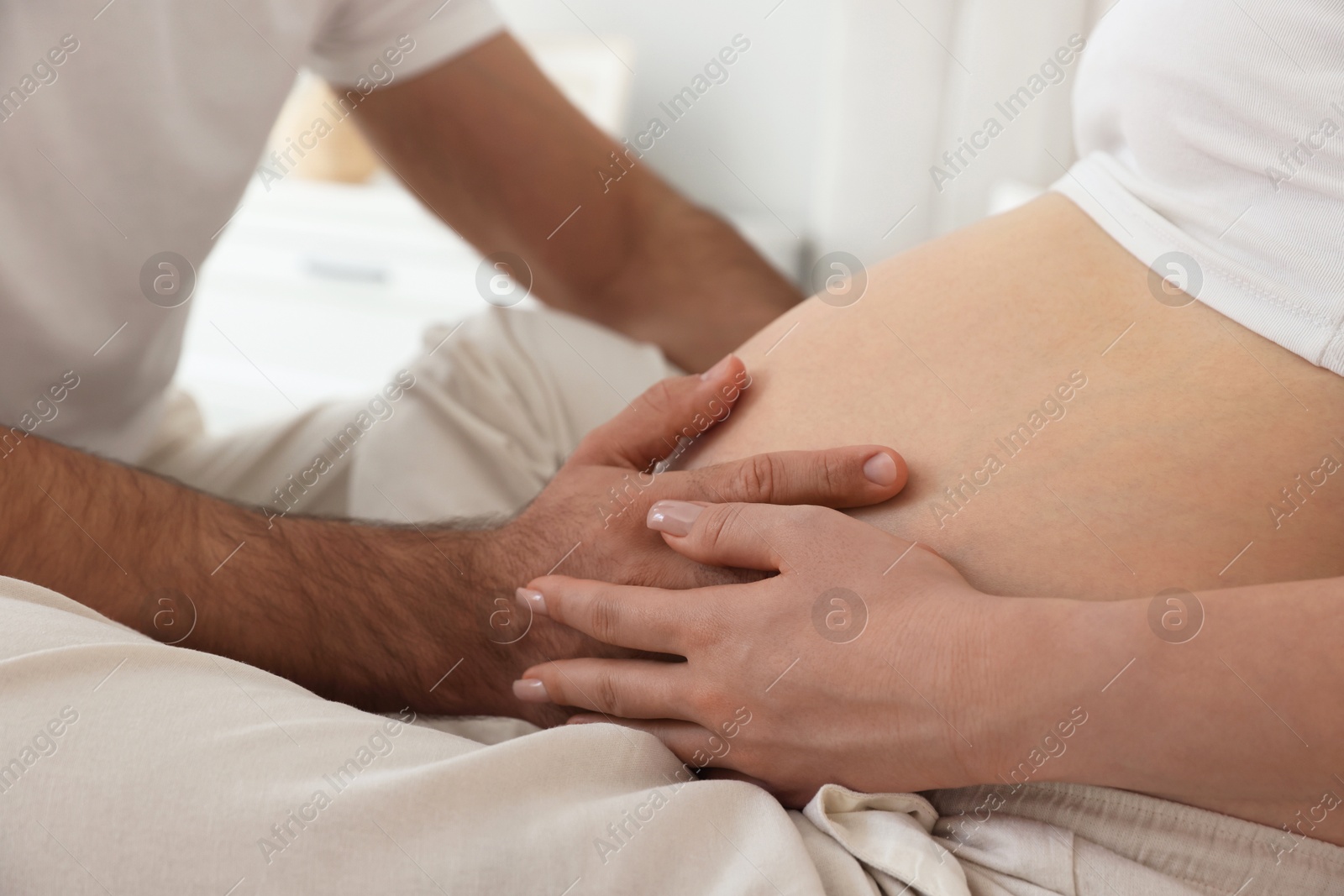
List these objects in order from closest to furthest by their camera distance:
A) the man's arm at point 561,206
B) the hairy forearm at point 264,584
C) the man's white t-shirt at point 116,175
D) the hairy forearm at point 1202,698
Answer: the hairy forearm at point 1202,698
the hairy forearm at point 264,584
the man's white t-shirt at point 116,175
the man's arm at point 561,206

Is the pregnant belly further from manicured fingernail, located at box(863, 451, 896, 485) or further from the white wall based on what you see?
the white wall

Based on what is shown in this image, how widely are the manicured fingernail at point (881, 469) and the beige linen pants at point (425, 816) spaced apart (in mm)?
183

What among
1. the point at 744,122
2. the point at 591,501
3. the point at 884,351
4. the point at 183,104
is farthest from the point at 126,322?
the point at 744,122

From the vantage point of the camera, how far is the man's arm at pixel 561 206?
46.8 inches

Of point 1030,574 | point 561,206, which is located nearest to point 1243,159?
point 1030,574

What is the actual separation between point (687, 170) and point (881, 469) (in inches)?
79.7

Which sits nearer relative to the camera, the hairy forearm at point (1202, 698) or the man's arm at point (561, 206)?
the hairy forearm at point (1202, 698)

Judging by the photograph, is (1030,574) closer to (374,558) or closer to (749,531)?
(749,531)

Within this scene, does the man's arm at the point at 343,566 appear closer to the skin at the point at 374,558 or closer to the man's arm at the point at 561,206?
the skin at the point at 374,558

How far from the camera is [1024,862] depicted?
478mm

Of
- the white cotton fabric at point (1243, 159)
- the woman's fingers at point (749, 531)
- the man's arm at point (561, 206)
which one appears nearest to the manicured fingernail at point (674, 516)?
the woman's fingers at point (749, 531)

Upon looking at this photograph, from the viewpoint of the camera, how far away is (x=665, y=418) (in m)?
0.70

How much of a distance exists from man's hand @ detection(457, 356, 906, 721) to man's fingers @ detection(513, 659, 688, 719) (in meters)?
0.03

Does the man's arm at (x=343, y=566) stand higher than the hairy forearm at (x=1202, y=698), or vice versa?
the man's arm at (x=343, y=566)
